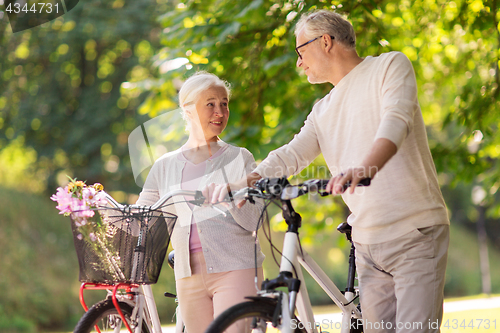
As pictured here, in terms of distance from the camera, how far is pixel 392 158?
85.4 inches

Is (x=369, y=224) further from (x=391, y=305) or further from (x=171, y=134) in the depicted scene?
(x=171, y=134)

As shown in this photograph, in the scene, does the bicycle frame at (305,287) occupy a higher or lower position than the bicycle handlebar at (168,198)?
lower

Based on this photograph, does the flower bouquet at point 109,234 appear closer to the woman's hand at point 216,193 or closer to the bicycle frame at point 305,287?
the woman's hand at point 216,193

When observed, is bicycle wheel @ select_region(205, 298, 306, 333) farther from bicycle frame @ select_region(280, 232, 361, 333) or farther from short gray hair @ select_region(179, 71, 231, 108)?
short gray hair @ select_region(179, 71, 231, 108)

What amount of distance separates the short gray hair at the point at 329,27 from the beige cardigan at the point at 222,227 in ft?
2.41

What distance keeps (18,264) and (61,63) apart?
17.1ft

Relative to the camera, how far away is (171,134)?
430 centimetres

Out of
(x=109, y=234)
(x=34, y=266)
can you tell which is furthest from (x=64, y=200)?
(x=34, y=266)

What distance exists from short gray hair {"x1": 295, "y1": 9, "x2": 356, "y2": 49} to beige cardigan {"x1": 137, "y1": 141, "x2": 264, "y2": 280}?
29.0 inches

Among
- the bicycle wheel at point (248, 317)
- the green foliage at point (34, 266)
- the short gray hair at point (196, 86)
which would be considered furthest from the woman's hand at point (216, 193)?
the green foliage at point (34, 266)

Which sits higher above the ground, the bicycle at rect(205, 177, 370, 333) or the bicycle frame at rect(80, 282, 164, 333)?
the bicycle at rect(205, 177, 370, 333)

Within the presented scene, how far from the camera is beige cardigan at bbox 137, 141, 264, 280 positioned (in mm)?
2484

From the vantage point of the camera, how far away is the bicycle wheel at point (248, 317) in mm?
1705

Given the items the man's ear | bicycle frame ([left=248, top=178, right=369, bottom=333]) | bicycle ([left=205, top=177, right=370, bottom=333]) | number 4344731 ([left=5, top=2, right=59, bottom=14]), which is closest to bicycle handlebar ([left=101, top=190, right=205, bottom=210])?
bicycle ([left=205, top=177, right=370, bottom=333])
